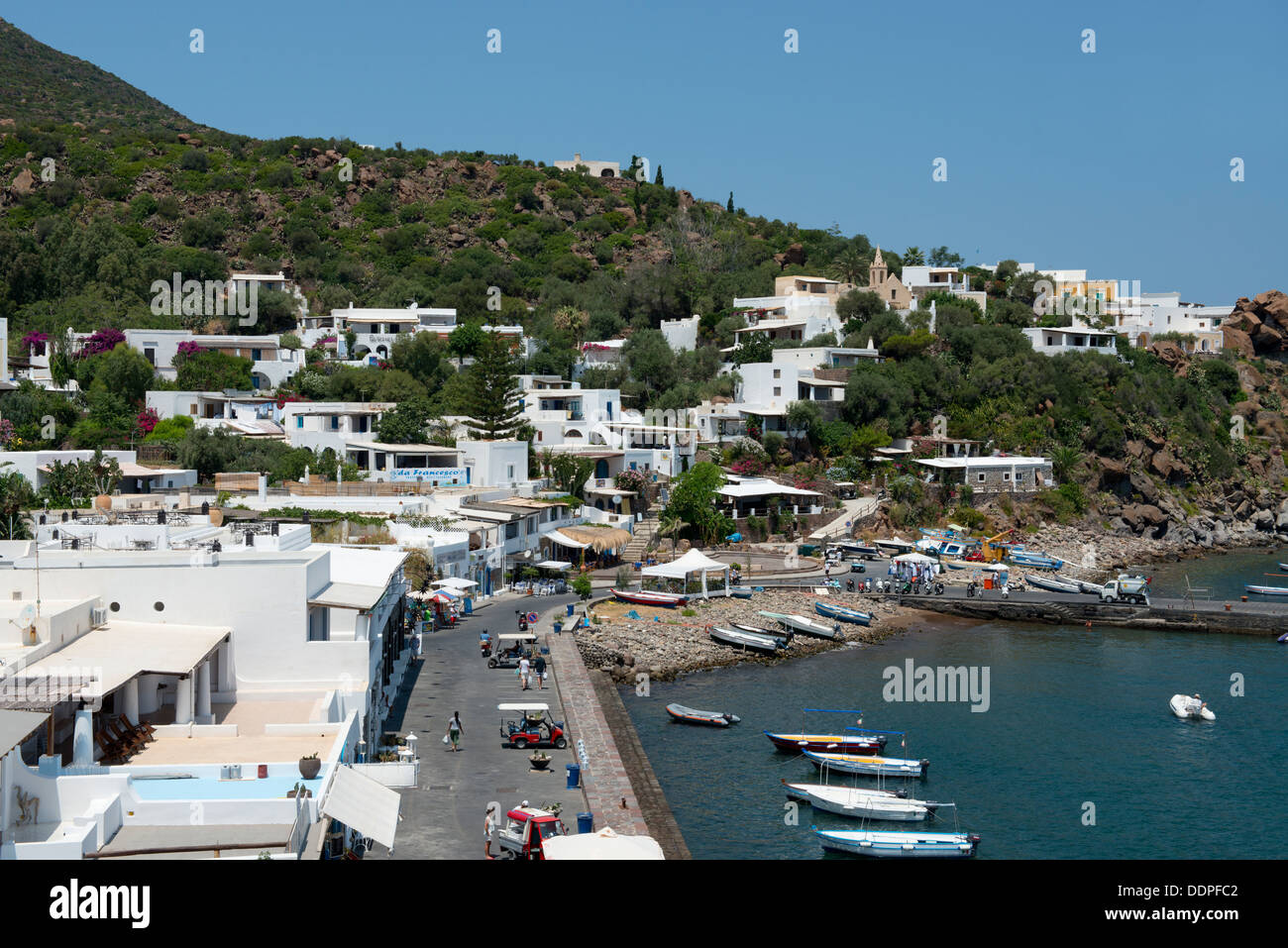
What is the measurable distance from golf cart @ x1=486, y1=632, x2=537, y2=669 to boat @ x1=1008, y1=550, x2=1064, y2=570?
26980mm

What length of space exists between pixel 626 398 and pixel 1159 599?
97.6 feet

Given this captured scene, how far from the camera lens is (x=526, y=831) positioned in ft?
54.1

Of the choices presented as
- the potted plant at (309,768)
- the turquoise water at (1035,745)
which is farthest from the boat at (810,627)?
the potted plant at (309,768)

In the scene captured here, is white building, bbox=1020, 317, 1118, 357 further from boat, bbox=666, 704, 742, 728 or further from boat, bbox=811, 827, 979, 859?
boat, bbox=811, 827, 979, 859

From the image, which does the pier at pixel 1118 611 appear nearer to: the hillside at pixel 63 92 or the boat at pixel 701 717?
the boat at pixel 701 717

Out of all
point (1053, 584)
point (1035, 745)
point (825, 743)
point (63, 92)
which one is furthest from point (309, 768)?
point (63, 92)

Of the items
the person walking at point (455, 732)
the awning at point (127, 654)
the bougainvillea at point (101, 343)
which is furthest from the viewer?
the bougainvillea at point (101, 343)

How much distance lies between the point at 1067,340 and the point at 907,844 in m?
58.4

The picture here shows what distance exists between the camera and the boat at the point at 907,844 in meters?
21.2

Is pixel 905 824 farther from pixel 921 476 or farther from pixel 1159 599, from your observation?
pixel 921 476

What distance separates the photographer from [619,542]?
149 feet

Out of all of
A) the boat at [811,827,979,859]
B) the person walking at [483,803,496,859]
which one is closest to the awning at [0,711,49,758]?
the person walking at [483,803,496,859]

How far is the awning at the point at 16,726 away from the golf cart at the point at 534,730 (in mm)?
10670
